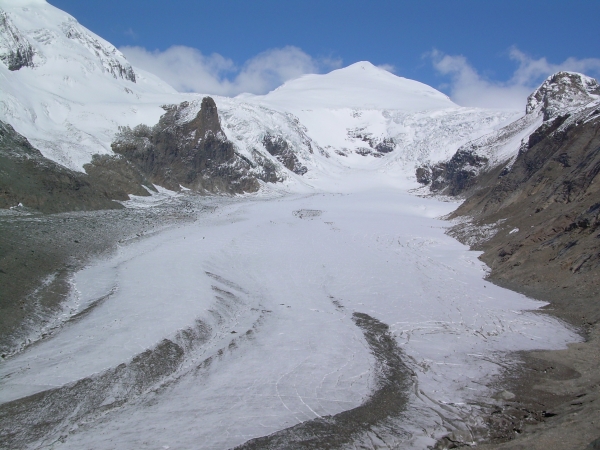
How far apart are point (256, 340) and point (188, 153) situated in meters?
49.5

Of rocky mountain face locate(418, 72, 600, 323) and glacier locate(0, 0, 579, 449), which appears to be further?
rocky mountain face locate(418, 72, 600, 323)

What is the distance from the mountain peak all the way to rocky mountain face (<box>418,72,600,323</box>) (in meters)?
19.2

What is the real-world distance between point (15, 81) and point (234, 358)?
5110 cm

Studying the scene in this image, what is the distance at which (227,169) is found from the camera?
62.4 metres

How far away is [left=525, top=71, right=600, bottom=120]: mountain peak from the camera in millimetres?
56188

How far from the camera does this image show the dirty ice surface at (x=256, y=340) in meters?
8.55

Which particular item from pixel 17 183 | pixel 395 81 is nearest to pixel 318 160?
pixel 17 183

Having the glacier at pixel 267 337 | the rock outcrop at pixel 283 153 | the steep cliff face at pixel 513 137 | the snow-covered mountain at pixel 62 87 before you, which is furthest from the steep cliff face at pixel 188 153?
the steep cliff face at pixel 513 137

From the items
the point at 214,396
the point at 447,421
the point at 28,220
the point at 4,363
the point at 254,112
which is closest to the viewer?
the point at 447,421

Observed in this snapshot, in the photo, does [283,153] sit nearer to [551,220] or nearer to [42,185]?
[42,185]

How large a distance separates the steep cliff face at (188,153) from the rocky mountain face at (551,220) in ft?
107

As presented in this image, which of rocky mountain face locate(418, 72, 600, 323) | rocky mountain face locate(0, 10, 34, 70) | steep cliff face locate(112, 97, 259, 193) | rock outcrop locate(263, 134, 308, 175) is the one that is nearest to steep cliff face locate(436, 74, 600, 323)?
rocky mountain face locate(418, 72, 600, 323)

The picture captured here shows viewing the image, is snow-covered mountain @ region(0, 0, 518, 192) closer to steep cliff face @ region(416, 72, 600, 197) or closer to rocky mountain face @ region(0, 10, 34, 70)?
rocky mountain face @ region(0, 10, 34, 70)

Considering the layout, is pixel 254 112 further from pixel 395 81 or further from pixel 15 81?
pixel 395 81
